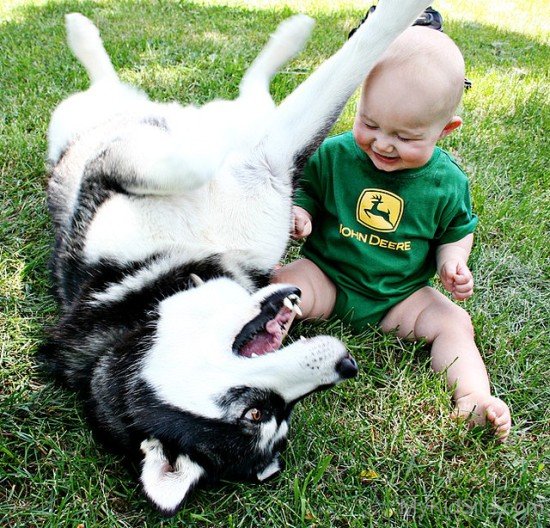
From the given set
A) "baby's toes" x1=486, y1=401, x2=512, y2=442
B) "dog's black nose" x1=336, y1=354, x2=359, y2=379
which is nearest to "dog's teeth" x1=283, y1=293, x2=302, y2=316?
"dog's black nose" x1=336, y1=354, x2=359, y2=379

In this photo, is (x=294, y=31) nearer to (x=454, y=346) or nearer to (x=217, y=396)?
(x=454, y=346)

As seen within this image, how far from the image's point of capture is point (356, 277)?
3.17m

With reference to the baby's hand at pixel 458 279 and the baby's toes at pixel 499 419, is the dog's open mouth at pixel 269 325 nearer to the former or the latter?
the baby's hand at pixel 458 279

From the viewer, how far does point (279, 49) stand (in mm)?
3822

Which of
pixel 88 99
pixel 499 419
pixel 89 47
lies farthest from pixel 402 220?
pixel 89 47

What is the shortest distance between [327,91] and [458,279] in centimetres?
117

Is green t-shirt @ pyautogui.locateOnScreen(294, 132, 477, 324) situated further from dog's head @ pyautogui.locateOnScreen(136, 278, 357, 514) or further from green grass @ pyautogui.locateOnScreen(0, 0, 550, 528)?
dog's head @ pyautogui.locateOnScreen(136, 278, 357, 514)

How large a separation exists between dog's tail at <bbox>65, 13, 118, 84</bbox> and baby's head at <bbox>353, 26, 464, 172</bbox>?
8.14 feet

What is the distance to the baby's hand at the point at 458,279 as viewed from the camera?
2.81 meters

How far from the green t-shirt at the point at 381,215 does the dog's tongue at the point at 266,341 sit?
76cm

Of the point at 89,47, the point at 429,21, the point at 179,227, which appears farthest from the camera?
the point at 89,47

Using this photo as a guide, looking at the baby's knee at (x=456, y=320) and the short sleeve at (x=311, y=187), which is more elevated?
the short sleeve at (x=311, y=187)

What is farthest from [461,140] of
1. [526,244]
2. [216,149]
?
[216,149]

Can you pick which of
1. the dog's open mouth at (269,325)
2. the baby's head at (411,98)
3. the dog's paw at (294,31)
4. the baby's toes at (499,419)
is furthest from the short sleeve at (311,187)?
the baby's toes at (499,419)
